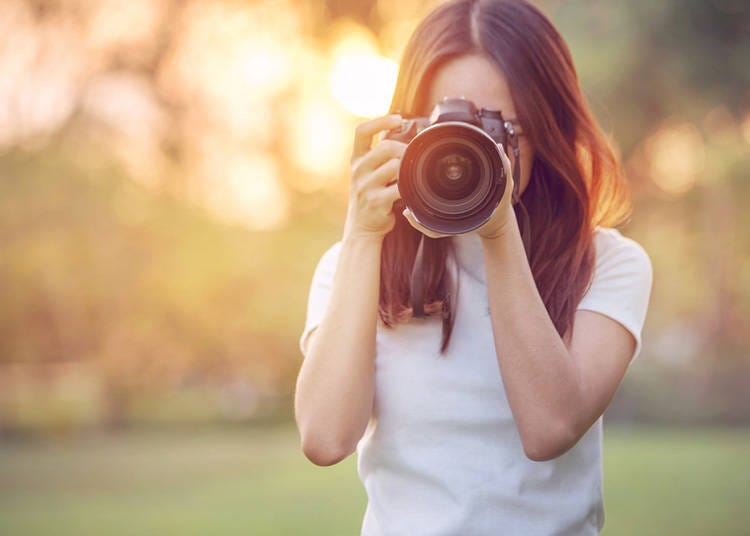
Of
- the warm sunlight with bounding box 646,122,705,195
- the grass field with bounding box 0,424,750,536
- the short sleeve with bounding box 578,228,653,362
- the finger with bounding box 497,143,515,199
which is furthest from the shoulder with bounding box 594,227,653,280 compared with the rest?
the warm sunlight with bounding box 646,122,705,195

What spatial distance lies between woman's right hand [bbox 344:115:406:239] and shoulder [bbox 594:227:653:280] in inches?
14.2

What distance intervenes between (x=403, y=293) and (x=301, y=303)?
51.1 ft

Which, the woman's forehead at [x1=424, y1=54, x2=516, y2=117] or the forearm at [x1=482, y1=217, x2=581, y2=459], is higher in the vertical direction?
the woman's forehead at [x1=424, y1=54, x2=516, y2=117]

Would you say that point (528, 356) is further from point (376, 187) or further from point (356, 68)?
point (356, 68)

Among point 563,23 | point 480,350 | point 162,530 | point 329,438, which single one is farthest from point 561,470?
point 563,23

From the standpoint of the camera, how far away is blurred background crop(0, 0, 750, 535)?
7.26 metres

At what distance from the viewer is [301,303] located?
17.0 meters

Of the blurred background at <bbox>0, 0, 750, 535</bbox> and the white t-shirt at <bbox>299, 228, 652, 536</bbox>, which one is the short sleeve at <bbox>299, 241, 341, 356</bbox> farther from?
the blurred background at <bbox>0, 0, 750, 535</bbox>

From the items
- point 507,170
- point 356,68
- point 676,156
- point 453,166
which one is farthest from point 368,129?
point 676,156

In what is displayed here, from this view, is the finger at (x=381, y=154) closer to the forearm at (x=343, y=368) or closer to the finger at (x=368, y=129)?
the finger at (x=368, y=129)

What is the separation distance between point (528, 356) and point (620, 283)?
241mm

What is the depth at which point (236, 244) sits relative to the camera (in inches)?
627

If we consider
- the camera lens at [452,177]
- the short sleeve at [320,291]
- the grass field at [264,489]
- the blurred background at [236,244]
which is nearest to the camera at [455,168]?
the camera lens at [452,177]

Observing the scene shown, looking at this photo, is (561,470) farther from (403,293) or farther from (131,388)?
(131,388)
